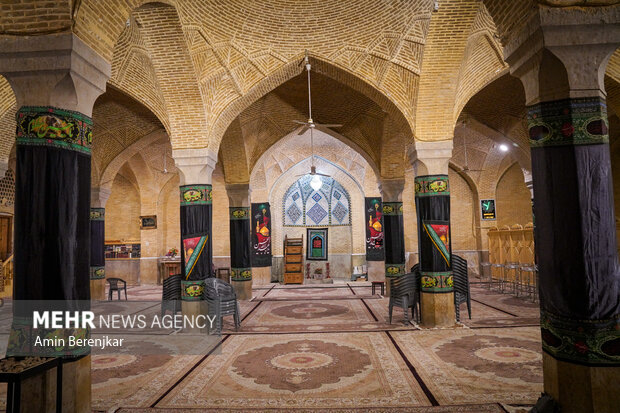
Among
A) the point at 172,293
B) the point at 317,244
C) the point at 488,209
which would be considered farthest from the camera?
Answer: the point at 317,244

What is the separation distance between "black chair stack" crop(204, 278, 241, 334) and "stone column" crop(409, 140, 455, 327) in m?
3.13

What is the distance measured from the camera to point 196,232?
6.81 meters

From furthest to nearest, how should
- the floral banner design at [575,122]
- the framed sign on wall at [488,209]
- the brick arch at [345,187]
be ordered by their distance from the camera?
the brick arch at [345,187] → the framed sign on wall at [488,209] → the floral banner design at [575,122]

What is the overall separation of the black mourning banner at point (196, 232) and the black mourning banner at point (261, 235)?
6707 mm

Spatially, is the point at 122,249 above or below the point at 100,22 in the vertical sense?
below

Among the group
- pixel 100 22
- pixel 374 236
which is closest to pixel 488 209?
pixel 374 236

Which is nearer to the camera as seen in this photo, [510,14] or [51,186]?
[51,186]

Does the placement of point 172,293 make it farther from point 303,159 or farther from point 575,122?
point 303,159

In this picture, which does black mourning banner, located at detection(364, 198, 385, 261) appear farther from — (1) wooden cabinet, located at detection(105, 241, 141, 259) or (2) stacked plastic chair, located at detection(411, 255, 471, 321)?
A: (1) wooden cabinet, located at detection(105, 241, 141, 259)

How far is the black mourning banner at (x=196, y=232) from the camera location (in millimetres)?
6723

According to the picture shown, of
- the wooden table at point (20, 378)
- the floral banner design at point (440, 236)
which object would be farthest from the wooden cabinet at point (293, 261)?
the wooden table at point (20, 378)

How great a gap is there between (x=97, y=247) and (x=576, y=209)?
11237 mm

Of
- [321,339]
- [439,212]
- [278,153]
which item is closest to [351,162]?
[278,153]

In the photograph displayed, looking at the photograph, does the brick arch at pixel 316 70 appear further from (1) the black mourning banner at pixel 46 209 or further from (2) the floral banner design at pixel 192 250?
(1) the black mourning banner at pixel 46 209
